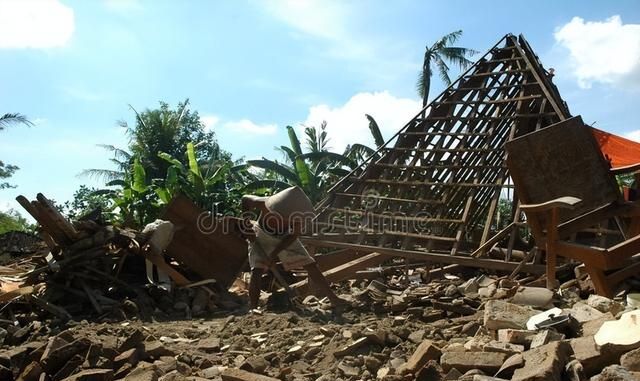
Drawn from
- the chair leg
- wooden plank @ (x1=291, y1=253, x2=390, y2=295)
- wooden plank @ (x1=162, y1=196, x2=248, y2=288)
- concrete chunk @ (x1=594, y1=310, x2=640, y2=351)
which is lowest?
concrete chunk @ (x1=594, y1=310, x2=640, y2=351)

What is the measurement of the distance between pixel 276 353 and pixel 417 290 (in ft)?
7.68

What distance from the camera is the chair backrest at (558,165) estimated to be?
179 inches

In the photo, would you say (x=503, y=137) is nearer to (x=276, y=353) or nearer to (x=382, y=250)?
(x=382, y=250)

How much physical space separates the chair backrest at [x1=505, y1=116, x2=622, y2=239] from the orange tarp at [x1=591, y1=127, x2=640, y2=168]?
10.2ft

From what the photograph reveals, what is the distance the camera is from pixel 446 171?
320 inches

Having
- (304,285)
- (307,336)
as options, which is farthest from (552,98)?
(307,336)

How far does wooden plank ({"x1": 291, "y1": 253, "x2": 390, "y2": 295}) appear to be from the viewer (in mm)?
6281

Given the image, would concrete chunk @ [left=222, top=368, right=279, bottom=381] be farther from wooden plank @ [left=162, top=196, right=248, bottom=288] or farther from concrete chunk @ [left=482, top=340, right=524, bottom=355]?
wooden plank @ [left=162, top=196, right=248, bottom=288]

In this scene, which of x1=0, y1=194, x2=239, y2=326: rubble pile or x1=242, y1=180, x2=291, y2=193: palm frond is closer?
x1=0, y1=194, x2=239, y2=326: rubble pile

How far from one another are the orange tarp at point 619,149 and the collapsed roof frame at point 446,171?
0.68 metres

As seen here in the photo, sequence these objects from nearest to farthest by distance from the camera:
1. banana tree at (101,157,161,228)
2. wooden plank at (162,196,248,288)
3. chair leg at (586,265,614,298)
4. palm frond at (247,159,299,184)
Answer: chair leg at (586,265,614,298) → wooden plank at (162,196,248,288) → banana tree at (101,157,161,228) → palm frond at (247,159,299,184)

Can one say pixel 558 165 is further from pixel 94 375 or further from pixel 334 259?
pixel 94 375

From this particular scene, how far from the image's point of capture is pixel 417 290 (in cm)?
576

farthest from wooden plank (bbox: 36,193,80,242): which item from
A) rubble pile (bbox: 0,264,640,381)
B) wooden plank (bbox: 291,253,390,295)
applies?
wooden plank (bbox: 291,253,390,295)
